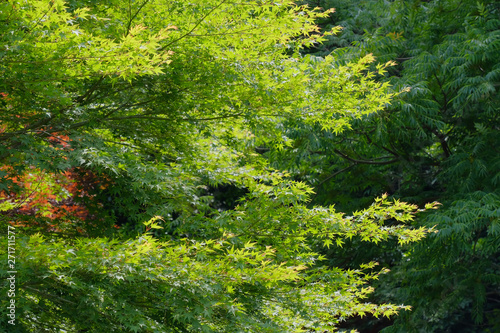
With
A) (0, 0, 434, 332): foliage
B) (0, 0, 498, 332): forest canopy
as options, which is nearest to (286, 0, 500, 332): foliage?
(0, 0, 498, 332): forest canopy

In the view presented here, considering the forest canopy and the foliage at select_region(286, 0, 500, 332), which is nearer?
the forest canopy

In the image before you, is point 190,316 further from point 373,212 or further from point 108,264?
point 373,212

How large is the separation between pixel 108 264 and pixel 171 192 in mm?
1780

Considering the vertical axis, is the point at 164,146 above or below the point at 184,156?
above

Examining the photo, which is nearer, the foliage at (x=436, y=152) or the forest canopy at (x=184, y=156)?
the forest canopy at (x=184, y=156)

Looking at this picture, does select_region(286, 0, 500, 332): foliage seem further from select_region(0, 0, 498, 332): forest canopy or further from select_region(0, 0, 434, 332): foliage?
select_region(0, 0, 434, 332): foliage

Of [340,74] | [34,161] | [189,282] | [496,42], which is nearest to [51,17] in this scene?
[34,161]

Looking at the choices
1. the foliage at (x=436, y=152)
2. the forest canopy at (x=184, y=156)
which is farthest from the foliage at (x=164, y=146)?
the foliage at (x=436, y=152)

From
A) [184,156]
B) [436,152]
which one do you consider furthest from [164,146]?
[436,152]

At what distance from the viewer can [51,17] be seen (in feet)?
11.7

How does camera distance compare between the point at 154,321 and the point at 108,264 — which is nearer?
the point at 108,264

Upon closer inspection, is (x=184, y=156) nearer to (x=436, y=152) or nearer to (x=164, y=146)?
(x=164, y=146)

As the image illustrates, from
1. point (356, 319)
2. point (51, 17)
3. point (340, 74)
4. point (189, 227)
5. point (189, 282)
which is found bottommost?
point (356, 319)

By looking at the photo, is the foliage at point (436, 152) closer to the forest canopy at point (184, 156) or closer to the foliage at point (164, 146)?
the forest canopy at point (184, 156)
